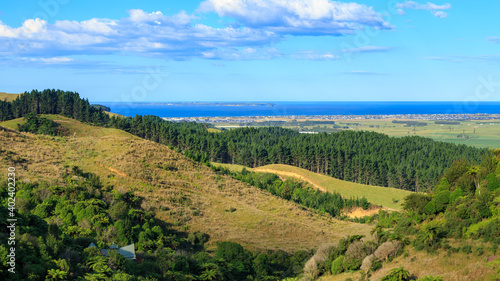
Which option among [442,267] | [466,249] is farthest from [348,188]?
[442,267]

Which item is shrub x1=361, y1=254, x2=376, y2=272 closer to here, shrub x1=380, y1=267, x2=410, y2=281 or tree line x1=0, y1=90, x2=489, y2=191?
shrub x1=380, y1=267, x2=410, y2=281

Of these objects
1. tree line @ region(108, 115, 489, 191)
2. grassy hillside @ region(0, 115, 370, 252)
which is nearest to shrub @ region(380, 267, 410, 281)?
grassy hillside @ region(0, 115, 370, 252)

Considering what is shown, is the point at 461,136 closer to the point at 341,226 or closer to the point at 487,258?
the point at 341,226

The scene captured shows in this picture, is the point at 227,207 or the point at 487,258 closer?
the point at 487,258

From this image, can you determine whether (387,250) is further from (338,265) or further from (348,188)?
(348,188)

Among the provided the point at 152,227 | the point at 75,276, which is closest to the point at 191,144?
the point at 152,227

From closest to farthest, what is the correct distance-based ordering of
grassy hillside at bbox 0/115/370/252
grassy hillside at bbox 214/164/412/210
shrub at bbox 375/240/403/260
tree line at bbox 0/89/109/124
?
shrub at bbox 375/240/403/260 < grassy hillside at bbox 0/115/370/252 < grassy hillside at bbox 214/164/412/210 < tree line at bbox 0/89/109/124
